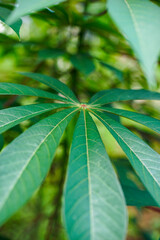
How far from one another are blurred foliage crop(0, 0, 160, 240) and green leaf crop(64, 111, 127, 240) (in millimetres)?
492

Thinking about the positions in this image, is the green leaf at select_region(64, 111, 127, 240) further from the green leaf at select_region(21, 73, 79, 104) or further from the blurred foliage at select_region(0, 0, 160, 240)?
the blurred foliage at select_region(0, 0, 160, 240)

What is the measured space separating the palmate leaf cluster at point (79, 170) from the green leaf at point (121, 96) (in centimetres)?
10

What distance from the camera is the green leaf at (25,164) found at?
1.09 feet

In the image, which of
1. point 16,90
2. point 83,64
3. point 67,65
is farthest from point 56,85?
point 67,65

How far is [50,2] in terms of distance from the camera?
38 cm

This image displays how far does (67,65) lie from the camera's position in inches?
59.7

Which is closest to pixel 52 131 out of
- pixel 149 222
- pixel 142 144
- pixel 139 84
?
pixel 142 144

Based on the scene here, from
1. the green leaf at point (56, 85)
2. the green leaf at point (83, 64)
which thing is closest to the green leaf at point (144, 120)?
the green leaf at point (56, 85)

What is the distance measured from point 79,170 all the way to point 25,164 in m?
0.10

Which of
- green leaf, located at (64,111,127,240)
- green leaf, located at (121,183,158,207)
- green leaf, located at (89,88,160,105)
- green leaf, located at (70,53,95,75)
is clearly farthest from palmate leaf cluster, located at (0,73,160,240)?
green leaf, located at (70,53,95,75)

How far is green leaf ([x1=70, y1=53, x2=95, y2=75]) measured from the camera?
0.87 meters

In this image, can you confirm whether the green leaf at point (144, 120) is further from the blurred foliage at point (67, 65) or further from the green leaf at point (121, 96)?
the blurred foliage at point (67, 65)

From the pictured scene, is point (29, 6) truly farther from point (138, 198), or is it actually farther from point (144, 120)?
point (138, 198)

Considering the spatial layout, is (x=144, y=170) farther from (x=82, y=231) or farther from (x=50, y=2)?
(x=50, y=2)
